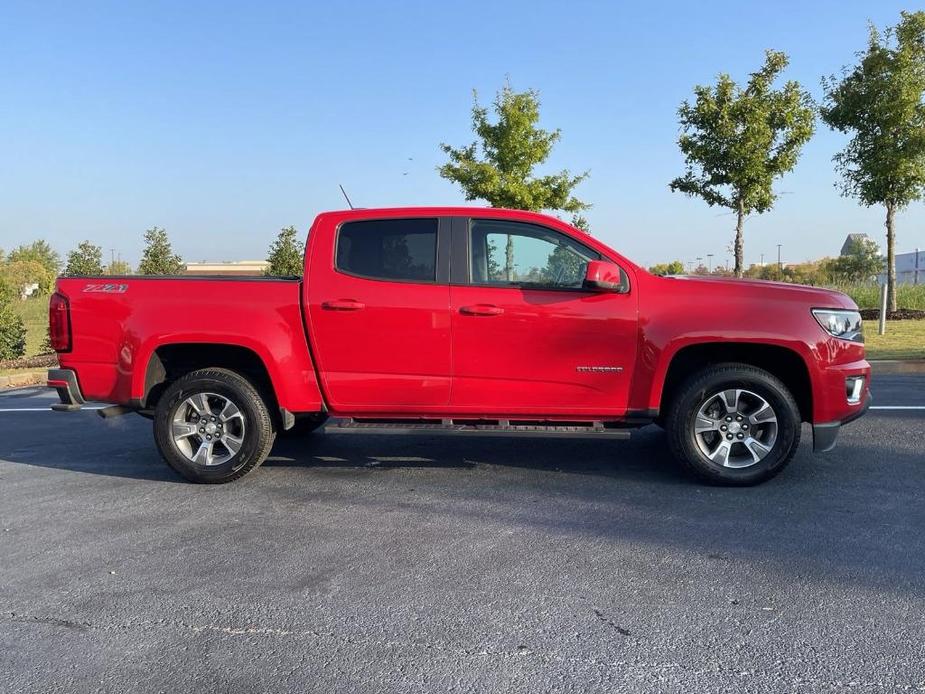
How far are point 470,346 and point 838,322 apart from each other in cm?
252

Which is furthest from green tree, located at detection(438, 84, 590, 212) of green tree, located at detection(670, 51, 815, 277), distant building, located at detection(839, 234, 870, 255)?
distant building, located at detection(839, 234, 870, 255)

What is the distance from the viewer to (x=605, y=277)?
5.00m

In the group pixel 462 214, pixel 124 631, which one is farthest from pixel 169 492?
pixel 462 214

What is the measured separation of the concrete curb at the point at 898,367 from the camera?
10625 millimetres

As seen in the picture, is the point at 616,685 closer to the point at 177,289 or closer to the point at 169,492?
the point at 169,492

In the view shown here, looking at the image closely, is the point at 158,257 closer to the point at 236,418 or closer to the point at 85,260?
the point at 85,260

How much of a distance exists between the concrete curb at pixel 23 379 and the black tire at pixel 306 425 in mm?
7129

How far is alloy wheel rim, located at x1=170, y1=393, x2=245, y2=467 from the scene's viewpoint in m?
5.37

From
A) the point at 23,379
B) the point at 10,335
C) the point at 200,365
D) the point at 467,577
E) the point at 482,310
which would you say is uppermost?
the point at 482,310

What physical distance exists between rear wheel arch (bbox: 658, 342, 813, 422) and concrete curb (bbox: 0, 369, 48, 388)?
10513 mm

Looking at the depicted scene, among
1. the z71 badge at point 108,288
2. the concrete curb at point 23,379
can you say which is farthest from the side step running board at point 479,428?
the concrete curb at point 23,379

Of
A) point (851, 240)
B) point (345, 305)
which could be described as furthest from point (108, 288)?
point (851, 240)

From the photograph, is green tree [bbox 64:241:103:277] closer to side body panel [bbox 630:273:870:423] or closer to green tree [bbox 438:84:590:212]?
green tree [bbox 438:84:590:212]

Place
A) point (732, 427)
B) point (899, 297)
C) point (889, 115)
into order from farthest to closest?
point (899, 297) → point (889, 115) → point (732, 427)
